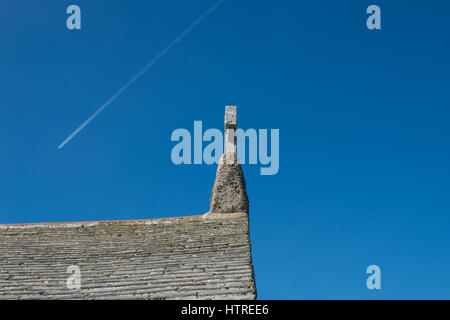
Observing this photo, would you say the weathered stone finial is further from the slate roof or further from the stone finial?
the slate roof

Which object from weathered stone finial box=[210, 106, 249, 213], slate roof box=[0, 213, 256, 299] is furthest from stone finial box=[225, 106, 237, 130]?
slate roof box=[0, 213, 256, 299]

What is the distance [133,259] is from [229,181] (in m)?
3.59

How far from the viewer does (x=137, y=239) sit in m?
10.8

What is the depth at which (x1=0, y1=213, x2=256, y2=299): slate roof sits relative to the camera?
8156 mm

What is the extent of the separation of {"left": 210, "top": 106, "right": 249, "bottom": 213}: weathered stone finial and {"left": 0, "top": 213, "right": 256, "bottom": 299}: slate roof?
0.36 metres

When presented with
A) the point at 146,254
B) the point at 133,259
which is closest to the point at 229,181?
the point at 146,254

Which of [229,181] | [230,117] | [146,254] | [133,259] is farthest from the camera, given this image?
[230,117]

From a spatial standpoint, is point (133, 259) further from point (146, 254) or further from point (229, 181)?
point (229, 181)

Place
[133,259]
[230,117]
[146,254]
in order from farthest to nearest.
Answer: [230,117], [146,254], [133,259]

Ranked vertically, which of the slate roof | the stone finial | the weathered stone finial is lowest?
the slate roof

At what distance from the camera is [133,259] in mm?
9719
